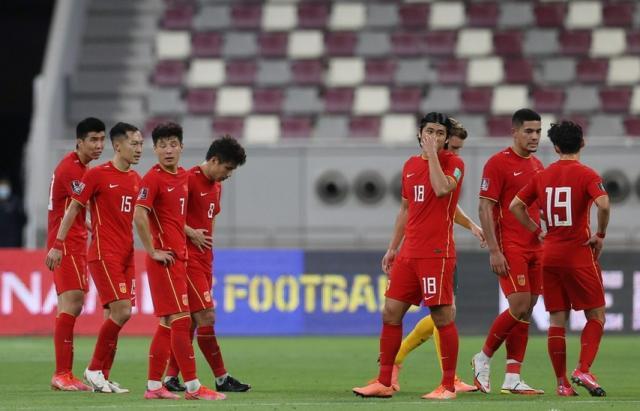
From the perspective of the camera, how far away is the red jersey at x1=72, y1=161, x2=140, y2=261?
10.8 metres

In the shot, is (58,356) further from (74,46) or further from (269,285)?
(74,46)

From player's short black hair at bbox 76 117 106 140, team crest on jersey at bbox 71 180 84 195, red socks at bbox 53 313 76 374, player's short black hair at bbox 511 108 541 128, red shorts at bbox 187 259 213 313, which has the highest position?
player's short black hair at bbox 511 108 541 128

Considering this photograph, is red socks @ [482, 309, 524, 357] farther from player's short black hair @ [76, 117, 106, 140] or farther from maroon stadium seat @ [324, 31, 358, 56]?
maroon stadium seat @ [324, 31, 358, 56]

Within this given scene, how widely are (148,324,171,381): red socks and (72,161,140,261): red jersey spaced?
89 cm

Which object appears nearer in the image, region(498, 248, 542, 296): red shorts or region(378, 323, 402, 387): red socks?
region(378, 323, 402, 387): red socks

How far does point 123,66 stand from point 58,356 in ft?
45.0

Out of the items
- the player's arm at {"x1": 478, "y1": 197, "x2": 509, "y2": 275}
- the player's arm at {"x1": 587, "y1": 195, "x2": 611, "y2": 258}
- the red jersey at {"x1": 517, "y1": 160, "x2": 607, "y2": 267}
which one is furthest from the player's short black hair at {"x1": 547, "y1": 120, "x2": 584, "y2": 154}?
the player's arm at {"x1": 478, "y1": 197, "x2": 509, "y2": 275}

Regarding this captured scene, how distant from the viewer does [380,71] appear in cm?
2319

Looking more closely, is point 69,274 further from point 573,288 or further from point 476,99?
point 476,99

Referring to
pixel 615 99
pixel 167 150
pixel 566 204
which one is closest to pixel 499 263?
pixel 566 204

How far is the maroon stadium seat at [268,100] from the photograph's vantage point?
2289cm

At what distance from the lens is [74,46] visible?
2423cm

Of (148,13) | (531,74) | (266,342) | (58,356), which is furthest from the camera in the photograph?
(148,13)

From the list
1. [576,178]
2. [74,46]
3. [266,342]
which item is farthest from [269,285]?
[576,178]
